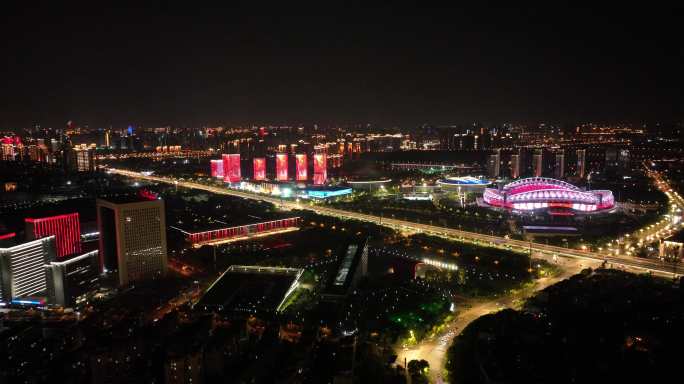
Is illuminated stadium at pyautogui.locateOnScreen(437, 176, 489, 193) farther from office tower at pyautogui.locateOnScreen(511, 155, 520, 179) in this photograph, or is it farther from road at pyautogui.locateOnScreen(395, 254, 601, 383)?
road at pyautogui.locateOnScreen(395, 254, 601, 383)

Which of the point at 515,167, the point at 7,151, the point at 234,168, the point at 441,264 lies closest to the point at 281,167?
the point at 234,168

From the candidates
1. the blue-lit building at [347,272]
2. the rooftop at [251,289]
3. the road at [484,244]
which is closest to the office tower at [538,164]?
the road at [484,244]

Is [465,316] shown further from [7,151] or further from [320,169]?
[7,151]

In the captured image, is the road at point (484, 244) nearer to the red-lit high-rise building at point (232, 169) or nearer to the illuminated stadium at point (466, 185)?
the red-lit high-rise building at point (232, 169)

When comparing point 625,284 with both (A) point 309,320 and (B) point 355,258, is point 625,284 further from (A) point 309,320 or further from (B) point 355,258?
(A) point 309,320

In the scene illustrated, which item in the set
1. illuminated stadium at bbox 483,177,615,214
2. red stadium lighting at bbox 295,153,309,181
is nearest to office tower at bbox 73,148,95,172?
red stadium lighting at bbox 295,153,309,181
